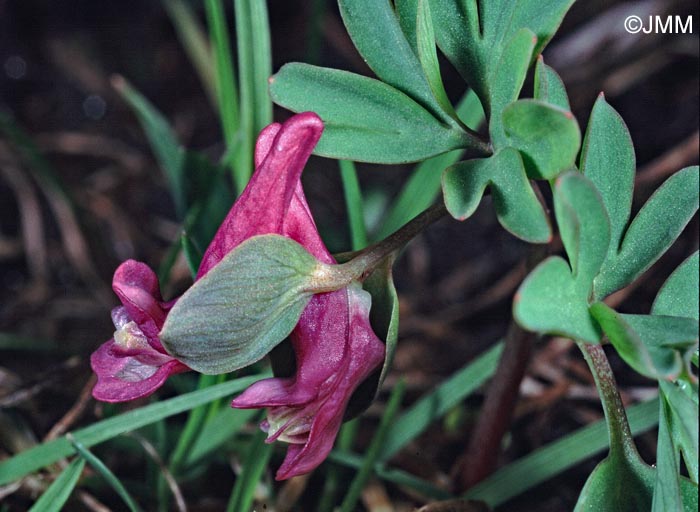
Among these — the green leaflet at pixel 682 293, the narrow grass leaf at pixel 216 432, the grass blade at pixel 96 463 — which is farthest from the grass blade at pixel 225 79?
the green leaflet at pixel 682 293

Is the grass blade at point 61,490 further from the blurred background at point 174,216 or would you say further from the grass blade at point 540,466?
the grass blade at point 540,466

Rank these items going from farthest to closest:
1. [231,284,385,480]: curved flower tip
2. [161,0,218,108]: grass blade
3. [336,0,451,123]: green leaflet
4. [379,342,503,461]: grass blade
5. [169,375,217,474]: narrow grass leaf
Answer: [161,0,218,108]: grass blade < [379,342,503,461]: grass blade < [169,375,217,474]: narrow grass leaf < [336,0,451,123]: green leaflet < [231,284,385,480]: curved flower tip

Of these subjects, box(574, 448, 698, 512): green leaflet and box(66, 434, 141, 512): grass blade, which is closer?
box(574, 448, 698, 512): green leaflet

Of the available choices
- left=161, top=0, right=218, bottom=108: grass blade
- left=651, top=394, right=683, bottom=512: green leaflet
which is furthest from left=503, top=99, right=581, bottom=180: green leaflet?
left=161, top=0, right=218, bottom=108: grass blade

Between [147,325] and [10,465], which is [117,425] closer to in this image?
[10,465]

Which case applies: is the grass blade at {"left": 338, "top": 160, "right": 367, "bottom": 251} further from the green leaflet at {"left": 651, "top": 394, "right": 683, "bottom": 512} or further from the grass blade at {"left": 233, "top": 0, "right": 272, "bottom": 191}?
the green leaflet at {"left": 651, "top": 394, "right": 683, "bottom": 512}

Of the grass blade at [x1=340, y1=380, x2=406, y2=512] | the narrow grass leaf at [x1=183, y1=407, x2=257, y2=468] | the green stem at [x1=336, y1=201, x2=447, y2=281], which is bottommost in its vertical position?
the grass blade at [x1=340, y1=380, x2=406, y2=512]

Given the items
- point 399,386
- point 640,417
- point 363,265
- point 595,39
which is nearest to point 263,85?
point 399,386
